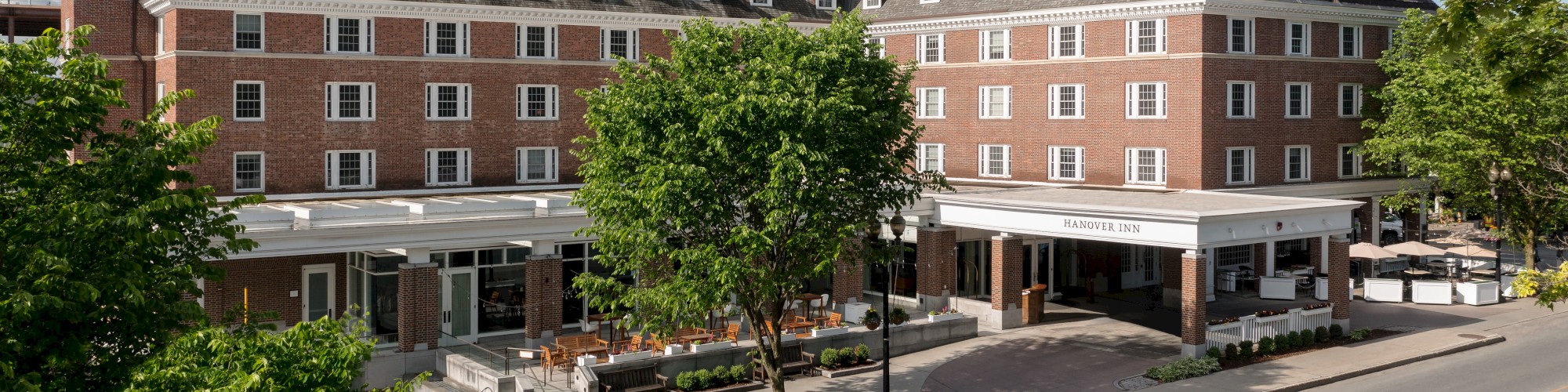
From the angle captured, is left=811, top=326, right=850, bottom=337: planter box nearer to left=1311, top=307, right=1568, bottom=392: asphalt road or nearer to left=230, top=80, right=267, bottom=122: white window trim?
left=1311, top=307, right=1568, bottom=392: asphalt road

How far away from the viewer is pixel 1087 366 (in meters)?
35.1

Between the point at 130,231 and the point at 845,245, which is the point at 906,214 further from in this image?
the point at 130,231

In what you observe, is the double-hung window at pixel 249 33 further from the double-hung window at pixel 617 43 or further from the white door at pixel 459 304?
the double-hung window at pixel 617 43

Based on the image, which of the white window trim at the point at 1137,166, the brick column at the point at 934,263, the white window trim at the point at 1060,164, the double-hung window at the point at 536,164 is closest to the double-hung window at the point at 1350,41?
the white window trim at the point at 1137,166

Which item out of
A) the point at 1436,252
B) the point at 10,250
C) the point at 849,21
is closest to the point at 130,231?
the point at 10,250

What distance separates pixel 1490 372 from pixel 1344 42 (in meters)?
19.3

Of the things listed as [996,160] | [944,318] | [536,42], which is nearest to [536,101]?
[536,42]

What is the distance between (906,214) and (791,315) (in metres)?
7.34

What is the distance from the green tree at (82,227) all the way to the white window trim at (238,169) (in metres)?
23.8

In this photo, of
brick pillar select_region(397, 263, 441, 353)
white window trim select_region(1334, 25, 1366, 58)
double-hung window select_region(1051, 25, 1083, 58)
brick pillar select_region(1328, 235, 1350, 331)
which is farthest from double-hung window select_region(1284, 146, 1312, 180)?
brick pillar select_region(397, 263, 441, 353)

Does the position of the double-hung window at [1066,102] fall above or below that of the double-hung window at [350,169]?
above

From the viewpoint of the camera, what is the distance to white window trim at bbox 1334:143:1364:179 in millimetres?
50625

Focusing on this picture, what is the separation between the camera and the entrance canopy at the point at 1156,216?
35.3m

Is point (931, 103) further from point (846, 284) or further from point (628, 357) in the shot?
point (628, 357)
